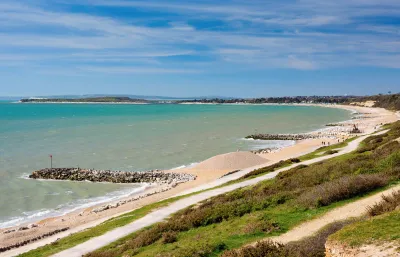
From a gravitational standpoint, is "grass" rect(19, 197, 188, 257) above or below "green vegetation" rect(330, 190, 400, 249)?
below

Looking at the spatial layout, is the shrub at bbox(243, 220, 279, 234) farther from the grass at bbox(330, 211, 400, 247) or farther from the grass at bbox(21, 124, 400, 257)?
the grass at bbox(330, 211, 400, 247)

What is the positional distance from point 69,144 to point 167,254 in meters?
63.2

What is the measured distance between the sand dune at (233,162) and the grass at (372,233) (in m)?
35.8

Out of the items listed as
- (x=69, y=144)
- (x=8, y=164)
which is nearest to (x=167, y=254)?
(x=8, y=164)

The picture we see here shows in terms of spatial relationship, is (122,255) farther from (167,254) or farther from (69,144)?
(69,144)

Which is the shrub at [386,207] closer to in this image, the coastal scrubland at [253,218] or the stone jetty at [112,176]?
the coastal scrubland at [253,218]

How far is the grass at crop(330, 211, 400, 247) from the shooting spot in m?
8.51

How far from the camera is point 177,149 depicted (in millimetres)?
64688

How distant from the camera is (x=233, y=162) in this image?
154ft

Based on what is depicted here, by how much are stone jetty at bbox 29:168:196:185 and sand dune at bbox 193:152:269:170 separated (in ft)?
14.1

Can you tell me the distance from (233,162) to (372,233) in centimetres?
3805

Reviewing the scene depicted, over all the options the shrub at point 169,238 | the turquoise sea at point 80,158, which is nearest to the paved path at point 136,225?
the shrub at point 169,238

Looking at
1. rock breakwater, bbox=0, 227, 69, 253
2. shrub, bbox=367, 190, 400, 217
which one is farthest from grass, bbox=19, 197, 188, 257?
shrub, bbox=367, 190, 400, 217

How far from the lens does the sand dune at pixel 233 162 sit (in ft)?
152
